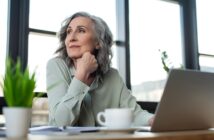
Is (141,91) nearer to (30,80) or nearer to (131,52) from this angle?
(131,52)

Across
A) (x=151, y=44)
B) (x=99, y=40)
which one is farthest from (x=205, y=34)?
(x=99, y=40)

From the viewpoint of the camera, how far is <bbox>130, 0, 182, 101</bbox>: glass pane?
11.7 ft

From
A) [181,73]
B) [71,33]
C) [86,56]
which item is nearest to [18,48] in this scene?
[71,33]

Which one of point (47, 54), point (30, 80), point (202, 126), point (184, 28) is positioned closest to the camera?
point (30, 80)

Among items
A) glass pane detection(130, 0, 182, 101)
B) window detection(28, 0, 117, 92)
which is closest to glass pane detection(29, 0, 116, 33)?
window detection(28, 0, 117, 92)

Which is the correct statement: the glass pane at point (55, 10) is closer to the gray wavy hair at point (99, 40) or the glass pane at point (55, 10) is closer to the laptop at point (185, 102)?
the gray wavy hair at point (99, 40)

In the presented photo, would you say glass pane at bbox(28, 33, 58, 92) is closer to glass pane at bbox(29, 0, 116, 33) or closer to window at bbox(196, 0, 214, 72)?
glass pane at bbox(29, 0, 116, 33)

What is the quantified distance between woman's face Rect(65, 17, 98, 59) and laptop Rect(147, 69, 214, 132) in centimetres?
82

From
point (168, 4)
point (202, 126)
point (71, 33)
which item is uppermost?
point (168, 4)

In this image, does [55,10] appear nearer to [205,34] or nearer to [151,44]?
[151,44]

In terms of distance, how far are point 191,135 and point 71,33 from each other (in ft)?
3.68

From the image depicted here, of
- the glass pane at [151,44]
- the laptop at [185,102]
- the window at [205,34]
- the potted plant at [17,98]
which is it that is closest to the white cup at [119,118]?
the laptop at [185,102]

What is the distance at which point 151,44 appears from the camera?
148 inches

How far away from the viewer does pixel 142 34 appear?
371 cm
